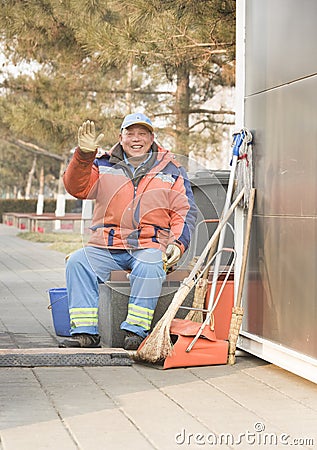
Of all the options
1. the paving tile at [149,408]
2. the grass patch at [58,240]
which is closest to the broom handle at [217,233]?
the paving tile at [149,408]

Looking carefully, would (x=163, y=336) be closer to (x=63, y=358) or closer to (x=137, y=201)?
(x=63, y=358)

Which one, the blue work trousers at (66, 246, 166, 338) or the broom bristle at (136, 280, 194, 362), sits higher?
the blue work trousers at (66, 246, 166, 338)

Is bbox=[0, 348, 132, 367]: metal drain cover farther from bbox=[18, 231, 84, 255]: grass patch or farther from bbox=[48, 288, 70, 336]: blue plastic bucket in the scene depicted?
bbox=[18, 231, 84, 255]: grass patch

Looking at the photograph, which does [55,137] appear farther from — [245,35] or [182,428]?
[182,428]

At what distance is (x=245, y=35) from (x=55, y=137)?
37.3ft

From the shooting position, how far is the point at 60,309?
6.89 metres

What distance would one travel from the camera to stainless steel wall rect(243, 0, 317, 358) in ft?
17.5

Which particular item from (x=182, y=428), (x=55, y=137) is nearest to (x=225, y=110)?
(x=55, y=137)

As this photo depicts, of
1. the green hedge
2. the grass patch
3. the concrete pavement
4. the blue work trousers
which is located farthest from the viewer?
the green hedge

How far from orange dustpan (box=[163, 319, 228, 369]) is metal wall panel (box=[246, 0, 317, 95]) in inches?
57.5

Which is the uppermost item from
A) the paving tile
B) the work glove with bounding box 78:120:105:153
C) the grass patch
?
the work glove with bounding box 78:120:105:153

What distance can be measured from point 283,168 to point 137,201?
3.69 feet

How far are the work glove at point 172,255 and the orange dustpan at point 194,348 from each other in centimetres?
47

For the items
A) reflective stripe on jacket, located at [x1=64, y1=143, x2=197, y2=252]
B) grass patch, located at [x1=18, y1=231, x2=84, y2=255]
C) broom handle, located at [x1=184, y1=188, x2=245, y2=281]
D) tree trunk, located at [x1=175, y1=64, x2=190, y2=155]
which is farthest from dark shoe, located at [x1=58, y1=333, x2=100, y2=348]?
grass patch, located at [x1=18, y1=231, x2=84, y2=255]
